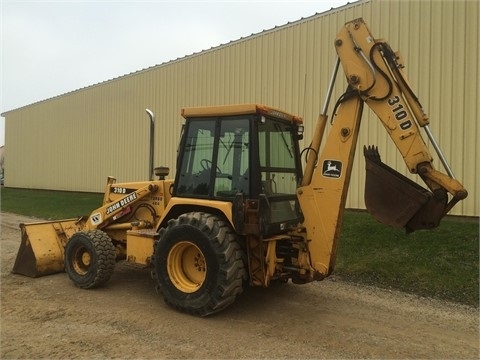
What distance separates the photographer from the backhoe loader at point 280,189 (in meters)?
4.86

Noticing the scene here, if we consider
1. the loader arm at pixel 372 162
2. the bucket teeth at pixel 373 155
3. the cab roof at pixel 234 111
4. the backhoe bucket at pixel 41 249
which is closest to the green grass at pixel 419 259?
the loader arm at pixel 372 162

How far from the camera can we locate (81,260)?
6637mm

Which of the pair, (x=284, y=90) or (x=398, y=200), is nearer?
(x=398, y=200)

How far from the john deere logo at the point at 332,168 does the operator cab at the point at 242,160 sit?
2.17ft

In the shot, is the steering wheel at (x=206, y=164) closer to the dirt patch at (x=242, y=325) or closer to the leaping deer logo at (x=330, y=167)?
the leaping deer logo at (x=330, y=167)

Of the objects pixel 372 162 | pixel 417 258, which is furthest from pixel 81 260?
pixel 417 258

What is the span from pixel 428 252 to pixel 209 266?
449 centimetres

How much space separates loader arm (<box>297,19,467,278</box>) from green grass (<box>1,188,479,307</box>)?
217 centimetres

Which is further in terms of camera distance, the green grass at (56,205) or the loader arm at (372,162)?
the green grass at (56,205)

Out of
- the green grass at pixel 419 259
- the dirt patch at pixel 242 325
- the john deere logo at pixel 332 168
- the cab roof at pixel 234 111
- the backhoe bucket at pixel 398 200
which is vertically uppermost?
the cab roof at pixel 234 111

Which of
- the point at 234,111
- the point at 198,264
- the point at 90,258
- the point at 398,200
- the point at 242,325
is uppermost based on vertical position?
the point at 234,111

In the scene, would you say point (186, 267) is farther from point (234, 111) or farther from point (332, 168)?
point (332, 168)

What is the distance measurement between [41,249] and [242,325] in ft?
12.5

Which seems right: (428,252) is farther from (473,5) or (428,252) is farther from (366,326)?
(473,5)
